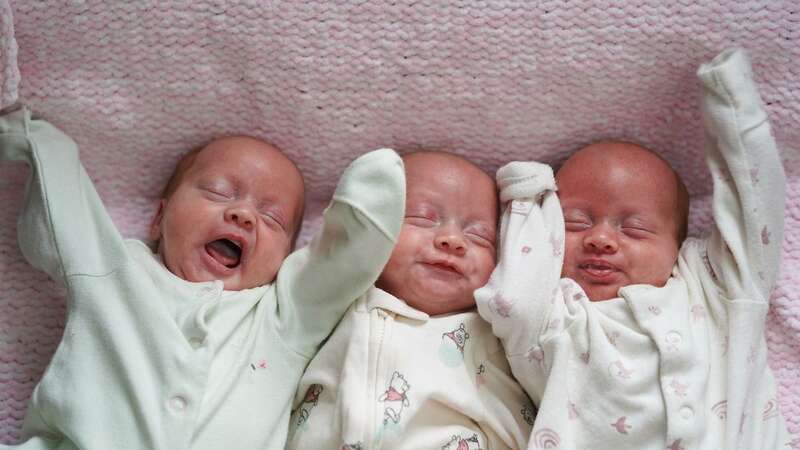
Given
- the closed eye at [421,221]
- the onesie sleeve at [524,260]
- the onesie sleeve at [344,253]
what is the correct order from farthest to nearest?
1. the closed eye at [421,221]
2. the onesie sleeve at [524,260]
3. the onesie sleeve at [344,253]

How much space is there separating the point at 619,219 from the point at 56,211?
40.9 inches

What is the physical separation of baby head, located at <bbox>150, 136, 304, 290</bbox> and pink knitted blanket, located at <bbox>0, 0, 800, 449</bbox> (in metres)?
0.09

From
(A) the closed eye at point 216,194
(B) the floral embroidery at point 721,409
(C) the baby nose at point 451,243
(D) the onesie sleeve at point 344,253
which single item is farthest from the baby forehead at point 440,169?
(B) the floral embroidery at point 721,409

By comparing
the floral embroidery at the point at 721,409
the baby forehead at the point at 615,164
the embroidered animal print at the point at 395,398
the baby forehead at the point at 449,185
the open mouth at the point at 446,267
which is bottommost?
the embroidered animal print at the point at 395,398

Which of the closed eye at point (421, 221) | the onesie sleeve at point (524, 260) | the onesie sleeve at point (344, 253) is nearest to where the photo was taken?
the onesie sleeve at point (344, 253)

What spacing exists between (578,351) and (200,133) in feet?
2.80

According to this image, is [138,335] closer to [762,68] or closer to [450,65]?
[450,65]

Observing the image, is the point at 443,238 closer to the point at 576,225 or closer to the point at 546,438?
the point at 576,225

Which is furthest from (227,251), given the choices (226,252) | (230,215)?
(230,215)

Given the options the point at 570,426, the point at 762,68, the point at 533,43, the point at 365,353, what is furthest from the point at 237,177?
the point at 762,68

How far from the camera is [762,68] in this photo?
190 centimetres

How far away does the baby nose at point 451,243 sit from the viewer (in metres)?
1.76

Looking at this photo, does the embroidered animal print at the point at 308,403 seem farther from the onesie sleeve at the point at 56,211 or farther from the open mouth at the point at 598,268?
the open mouth at the point at 598,268

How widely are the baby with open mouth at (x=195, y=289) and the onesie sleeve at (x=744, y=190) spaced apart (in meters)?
0.63
